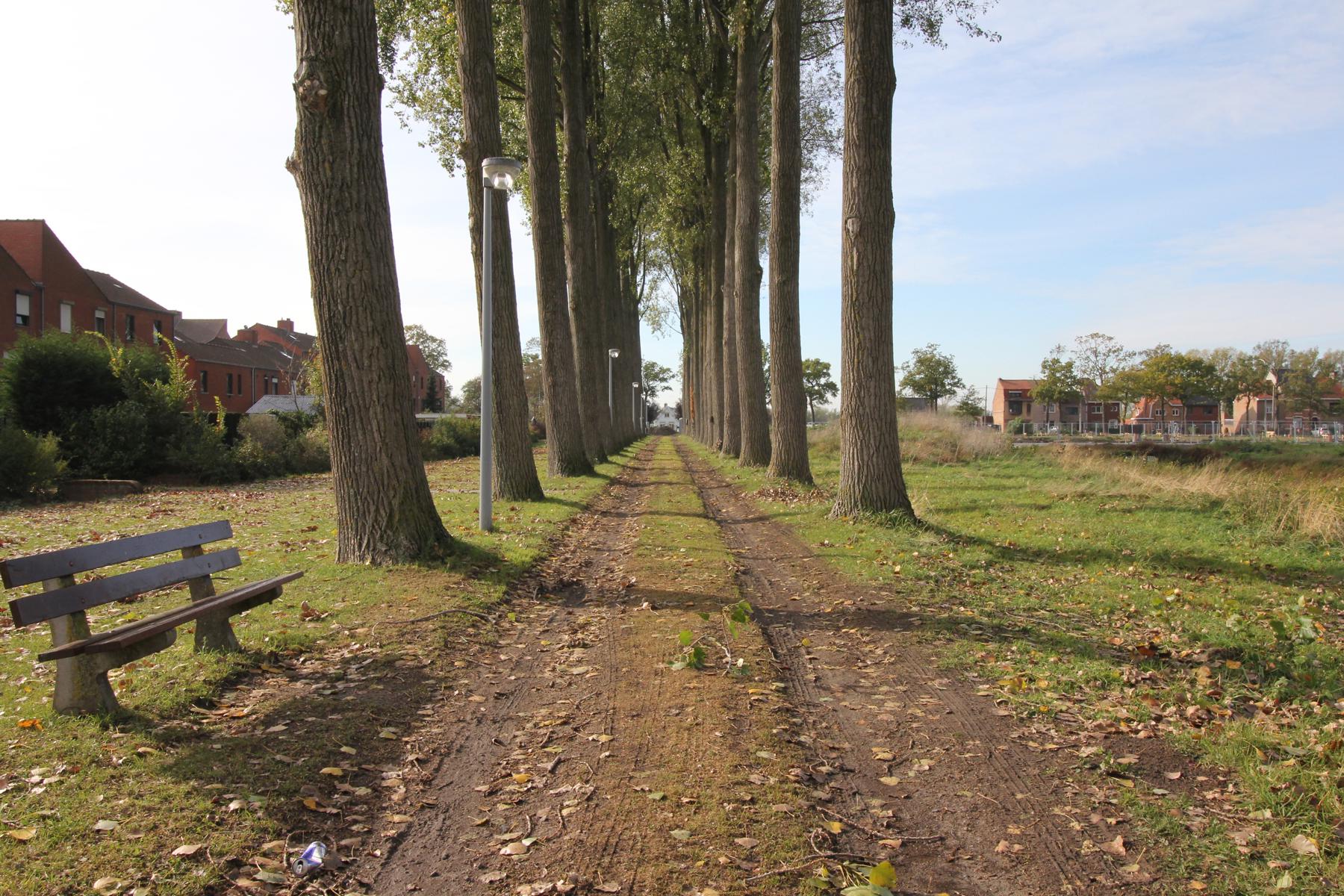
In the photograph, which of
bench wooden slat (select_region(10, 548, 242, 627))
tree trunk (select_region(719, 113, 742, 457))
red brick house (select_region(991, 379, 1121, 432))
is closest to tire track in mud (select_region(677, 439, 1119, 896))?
bench wooden slat (select_region(10, 548, 242, 627))

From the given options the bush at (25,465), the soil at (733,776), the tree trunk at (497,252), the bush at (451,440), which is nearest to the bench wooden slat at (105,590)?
the soil at (733,776)

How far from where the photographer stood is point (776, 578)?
365 inches

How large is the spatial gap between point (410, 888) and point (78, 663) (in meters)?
2.58

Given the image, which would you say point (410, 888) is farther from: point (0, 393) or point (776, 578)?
point (0, 393)

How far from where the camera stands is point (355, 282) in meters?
8.53

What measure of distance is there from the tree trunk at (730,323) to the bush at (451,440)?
11.4 metres

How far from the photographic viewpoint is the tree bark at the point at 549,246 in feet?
57.0

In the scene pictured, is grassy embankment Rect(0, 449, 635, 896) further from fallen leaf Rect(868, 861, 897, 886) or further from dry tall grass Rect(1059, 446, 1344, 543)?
dry tall grass Rect(1059, 446, 1344, 543)

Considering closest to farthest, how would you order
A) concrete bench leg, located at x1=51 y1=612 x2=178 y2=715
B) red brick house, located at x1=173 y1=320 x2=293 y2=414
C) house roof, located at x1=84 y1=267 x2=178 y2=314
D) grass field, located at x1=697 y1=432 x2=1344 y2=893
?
1. grass field, located at x1=697 y1=432 x2=1344 y2=893
2. concrete bench leg, located at x1=51 y1=612 x2=178 y2=715
3. house roof, located at x1=84 y1=267 x2=178 y2=314
4. red brick house, located at x1=173 y1=320 x2=293 y2=414

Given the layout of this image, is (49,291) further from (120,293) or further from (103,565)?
(103,565)

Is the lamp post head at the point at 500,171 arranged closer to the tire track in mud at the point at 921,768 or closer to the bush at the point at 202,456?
the tire track in mud at the point at 921,768

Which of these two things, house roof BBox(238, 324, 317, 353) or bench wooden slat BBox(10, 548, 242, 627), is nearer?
bench wooden slat BBox(10, 548, 242, 627)

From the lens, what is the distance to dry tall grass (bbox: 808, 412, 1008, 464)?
29.2 m

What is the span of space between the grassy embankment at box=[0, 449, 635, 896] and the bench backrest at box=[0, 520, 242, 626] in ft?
1.96
